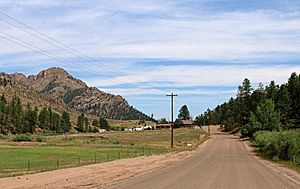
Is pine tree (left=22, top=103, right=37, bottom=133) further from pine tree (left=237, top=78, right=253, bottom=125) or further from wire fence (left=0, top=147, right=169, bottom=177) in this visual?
wire fence (left=0, top=147, right=169, bottom=177)

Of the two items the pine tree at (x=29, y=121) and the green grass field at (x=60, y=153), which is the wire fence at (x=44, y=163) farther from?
the pine tree at (x=29, y=121)

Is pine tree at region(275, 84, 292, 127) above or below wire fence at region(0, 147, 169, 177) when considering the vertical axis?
above

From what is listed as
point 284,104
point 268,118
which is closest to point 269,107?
point 268,118

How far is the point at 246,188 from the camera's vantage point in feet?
78.8

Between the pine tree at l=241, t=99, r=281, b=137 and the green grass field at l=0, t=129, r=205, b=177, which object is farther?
the pine tree at l=241, t=99, r=281, b=137

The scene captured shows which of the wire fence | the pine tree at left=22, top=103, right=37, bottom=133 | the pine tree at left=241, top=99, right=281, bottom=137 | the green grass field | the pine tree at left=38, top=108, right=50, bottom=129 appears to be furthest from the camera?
the pine tree at left=38, top=108, right=50, bottom=129

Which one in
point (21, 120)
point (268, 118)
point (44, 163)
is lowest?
point (44, 163)

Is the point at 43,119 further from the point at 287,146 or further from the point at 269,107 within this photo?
the point at 287,146

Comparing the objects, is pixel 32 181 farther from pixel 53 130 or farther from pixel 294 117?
pixel 53 130

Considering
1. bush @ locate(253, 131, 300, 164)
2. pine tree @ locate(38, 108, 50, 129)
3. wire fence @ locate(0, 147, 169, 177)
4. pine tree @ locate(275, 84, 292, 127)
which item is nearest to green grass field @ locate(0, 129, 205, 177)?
wire fence @ locate(0, 147, 169, 177)

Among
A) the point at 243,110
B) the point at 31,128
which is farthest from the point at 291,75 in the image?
the point at 31,128

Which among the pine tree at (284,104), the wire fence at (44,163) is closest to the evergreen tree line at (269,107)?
the pine tree at (284,104)

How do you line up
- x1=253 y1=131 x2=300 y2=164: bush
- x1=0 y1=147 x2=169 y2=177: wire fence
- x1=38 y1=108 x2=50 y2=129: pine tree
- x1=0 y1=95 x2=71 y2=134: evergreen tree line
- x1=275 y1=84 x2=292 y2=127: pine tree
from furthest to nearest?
x1=38 y1=108 x2=50 y2=129: pine tree
x1=0 y1=95 x2=71 y2=134: evergreen tree line
x1=275 y1=84 x2=292 y2=127: pine tree
x1=253 y1=131 x2=300 y2=164: bush
x1=0 y1=147 x2=169 y2=177: wire fence

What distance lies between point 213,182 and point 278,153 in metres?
31.5
